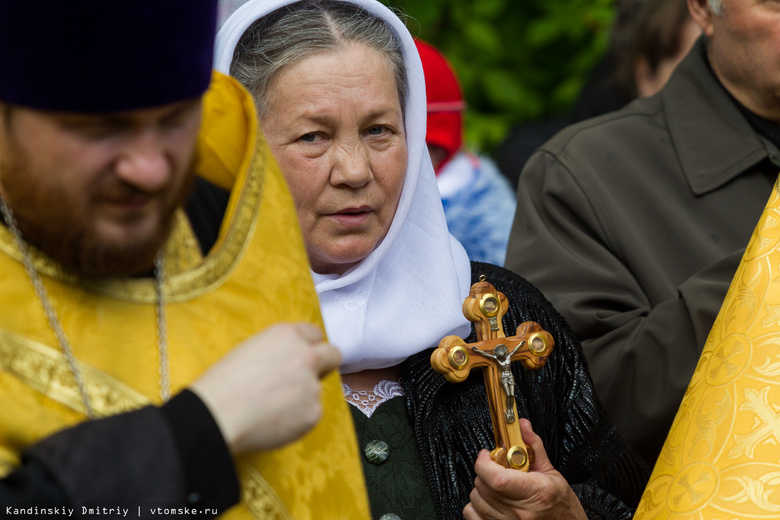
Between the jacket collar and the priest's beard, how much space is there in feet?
6.89

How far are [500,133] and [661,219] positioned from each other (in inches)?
126

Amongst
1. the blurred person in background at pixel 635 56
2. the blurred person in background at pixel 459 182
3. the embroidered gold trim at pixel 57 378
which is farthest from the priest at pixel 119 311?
the blurred person in background at pixel 635 56

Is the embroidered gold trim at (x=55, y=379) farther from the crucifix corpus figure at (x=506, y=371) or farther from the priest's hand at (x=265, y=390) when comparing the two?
the crucifix corpus figure at (x=506, y=371)

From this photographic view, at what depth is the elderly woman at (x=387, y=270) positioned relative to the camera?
229cm

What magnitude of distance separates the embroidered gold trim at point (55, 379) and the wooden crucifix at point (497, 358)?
2.59 feet

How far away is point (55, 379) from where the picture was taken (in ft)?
4.57

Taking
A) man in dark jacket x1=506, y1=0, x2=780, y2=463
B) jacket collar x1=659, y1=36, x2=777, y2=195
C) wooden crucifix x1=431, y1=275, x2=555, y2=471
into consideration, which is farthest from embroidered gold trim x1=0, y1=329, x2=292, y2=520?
jacket collar x1=659, y1=36, x2=777, y2=195

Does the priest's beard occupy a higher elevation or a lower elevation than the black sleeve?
higher

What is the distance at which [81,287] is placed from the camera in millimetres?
1461

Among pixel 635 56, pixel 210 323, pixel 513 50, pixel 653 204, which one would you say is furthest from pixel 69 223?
pixel 513 50

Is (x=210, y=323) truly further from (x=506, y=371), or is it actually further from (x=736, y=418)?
(x=736, y=418)

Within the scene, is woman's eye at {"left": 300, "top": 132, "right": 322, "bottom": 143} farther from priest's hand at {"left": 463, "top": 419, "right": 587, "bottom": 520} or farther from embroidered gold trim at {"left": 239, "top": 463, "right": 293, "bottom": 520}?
embroidered gold trim at {"left": 239, "top": 463, "right": 293, "bottom": 520}

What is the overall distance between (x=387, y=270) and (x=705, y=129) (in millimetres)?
1279

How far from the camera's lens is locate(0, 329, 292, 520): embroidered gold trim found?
1360mm
